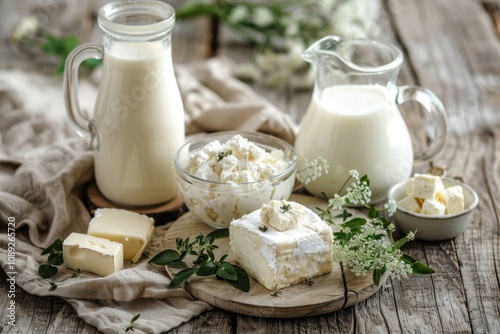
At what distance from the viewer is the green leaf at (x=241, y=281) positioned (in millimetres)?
1702

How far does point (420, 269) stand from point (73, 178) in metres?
0.95

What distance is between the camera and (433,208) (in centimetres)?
192

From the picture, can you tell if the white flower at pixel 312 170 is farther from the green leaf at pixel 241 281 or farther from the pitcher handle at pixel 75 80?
the pitcher handle at pixel 75 80

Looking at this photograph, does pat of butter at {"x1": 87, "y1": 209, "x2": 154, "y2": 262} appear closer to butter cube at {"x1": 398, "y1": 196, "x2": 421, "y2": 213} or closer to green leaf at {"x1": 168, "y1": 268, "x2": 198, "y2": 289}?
green leaf at {"x1": 168, "y1": 268, "x2": 198, "y2": 289}

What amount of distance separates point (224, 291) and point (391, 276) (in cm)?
40

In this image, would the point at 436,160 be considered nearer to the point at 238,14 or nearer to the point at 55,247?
the point at 238,14

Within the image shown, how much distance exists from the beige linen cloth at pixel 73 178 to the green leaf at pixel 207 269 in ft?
0.20

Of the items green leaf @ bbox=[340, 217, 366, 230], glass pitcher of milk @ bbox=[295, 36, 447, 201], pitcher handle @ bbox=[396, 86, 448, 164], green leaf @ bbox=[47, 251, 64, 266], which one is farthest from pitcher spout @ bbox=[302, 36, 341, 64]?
green leaf @ bbox=[47, 251, 64, 266]

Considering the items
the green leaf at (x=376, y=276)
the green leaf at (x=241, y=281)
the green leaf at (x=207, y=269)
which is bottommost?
the green leaf at (x=241, y=281)

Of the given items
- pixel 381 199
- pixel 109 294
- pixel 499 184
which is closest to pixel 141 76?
pixel 109 294

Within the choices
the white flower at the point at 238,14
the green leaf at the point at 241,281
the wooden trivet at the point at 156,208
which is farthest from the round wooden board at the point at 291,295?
the white flower at the point at 238,14

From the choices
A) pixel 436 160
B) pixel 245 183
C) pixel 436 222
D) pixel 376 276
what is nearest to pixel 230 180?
pixel 245 183

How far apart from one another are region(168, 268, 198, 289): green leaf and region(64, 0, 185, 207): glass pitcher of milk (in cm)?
37

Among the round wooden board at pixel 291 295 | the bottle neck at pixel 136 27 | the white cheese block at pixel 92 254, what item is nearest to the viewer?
the round wooden board at pixel 291 295
